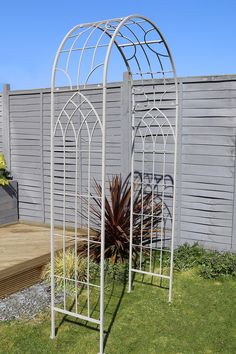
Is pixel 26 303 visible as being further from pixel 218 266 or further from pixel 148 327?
pixel 218 266

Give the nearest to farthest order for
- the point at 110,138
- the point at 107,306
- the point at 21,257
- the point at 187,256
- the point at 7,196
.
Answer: the point at 107,306 → the point at 21,257 → the point at 187,256 → the point at 110,138 → the point at 7,196

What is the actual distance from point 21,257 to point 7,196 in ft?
7.89

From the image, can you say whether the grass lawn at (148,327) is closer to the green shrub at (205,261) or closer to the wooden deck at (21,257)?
the green shrub at (205,261)

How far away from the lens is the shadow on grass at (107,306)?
3.54m

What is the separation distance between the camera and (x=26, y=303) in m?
3.96

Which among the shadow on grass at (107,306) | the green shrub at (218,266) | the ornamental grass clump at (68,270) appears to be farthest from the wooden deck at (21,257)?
the green shrub at (218,266)

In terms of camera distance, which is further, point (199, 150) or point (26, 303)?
point (199, 150)

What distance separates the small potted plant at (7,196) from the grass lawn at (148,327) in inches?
125

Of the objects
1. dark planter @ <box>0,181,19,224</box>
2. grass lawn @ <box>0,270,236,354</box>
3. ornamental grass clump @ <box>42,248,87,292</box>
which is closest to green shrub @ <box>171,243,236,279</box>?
grass lawn @ <box>0,270,236,354</box>

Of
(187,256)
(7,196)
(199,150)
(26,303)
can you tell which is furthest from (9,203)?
(199,150)

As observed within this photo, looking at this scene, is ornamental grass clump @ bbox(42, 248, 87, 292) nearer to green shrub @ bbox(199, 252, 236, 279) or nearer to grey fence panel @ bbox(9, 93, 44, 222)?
green shrub @ bbox(199, 252, 236, 279)

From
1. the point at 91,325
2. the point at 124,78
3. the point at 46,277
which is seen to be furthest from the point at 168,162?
the point at 91,325

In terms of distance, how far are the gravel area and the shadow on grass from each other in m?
0.31

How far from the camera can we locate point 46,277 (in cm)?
467
